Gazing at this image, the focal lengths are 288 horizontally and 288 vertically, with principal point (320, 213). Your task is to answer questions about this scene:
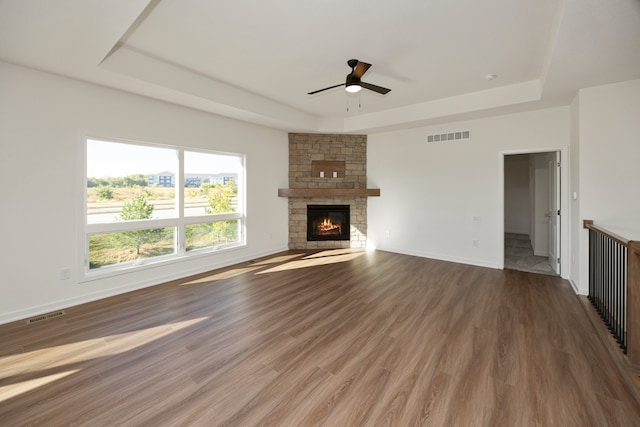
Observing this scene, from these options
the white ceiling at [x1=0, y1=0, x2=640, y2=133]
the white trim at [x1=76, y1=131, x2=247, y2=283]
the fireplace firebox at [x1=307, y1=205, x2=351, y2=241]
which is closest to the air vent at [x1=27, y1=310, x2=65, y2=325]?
the white trim at [x1=76, y1=131, x2=247, y2=283]

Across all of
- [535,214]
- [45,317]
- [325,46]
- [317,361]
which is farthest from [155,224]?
[535,214]

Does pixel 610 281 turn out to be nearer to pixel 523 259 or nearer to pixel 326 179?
pixel 523 259

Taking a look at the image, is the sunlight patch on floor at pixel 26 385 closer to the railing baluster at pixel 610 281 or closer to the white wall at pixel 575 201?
the railing baluster at pixel 610 281

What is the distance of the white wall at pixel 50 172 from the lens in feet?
10.0

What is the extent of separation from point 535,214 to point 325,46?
18.7 ft

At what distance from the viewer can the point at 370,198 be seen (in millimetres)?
6809

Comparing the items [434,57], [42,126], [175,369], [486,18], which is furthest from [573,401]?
[42,126]

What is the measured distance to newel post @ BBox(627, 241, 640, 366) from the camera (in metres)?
2.16

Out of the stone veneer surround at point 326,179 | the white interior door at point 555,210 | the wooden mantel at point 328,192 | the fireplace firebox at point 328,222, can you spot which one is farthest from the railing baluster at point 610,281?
the fireplace firebox at point 328,222

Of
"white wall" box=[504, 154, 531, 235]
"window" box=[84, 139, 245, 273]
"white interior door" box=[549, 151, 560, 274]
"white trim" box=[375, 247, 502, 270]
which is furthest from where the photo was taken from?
"white wall" box=[504, 154, 531, 235]

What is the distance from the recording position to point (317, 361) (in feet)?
7.73

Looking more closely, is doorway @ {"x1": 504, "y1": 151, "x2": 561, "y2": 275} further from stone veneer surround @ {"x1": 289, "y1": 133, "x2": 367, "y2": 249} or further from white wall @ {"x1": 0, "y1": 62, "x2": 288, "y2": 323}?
white wall @ {"x1": 0, "y1": 62, "x2": 288, "y2": 323}

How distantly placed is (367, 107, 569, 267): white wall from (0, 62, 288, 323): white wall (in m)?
4.39

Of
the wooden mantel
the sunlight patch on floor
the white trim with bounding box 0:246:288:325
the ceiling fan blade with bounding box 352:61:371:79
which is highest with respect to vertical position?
the ceiling fan blade with bounding box 352:61:371:79
